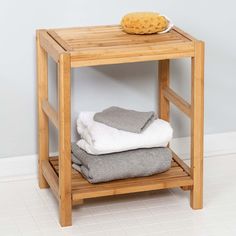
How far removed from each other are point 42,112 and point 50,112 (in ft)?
0.51

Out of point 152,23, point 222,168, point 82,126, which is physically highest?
point 152,23

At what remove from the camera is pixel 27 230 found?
2.42 m

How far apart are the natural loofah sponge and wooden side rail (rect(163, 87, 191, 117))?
0.26 metres

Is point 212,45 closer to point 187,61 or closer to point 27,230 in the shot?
point 187,61

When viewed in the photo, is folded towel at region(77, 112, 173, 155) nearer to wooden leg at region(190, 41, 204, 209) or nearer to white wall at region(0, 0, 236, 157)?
wooden leg at region(190, 41, 204, 209)

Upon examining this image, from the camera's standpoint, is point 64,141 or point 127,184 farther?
point 127,184

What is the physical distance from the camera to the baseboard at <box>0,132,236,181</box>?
2805mm

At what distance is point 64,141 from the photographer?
2.36 m

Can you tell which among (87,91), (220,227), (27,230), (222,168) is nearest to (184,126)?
(222,168)

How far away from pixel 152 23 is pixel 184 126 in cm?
59

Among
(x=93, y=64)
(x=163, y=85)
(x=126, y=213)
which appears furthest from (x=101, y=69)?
(x=126, y=213)

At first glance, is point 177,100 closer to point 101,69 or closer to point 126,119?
point 126,119

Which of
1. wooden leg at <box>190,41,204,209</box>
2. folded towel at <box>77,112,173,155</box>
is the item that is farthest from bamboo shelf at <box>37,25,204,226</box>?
folded towel at <box>77,112,173,155</box>

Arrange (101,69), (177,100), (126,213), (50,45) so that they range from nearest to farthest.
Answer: (50,45) → (126,213) → (177,100) → (101,69)
